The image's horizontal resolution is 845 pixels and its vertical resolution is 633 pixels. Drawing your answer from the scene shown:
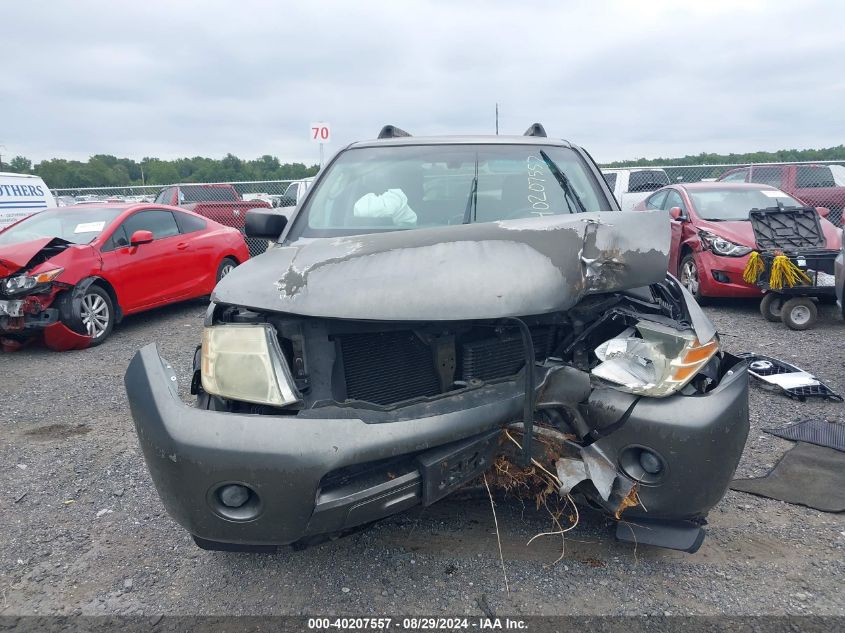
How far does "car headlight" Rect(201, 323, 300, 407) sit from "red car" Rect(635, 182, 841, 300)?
639 cm

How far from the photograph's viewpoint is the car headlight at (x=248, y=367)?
79.7 inches

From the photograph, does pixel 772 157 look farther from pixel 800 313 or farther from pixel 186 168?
pixel 186 168

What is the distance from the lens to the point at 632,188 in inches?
572

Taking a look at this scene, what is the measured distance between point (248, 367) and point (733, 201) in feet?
25.6

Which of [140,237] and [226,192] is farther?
[226,192]

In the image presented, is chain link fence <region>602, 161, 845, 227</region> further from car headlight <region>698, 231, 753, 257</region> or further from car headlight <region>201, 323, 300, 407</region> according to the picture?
car headlight <region>201, 323, 300, 407</region>

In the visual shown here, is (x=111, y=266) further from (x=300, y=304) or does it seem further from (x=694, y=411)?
(x=694, y=411)

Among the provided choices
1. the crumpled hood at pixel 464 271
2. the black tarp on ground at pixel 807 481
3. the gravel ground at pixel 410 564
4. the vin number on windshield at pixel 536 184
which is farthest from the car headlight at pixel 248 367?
the black tarp on ground at pixel 807 481

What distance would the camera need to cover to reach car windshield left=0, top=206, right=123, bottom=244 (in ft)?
22.1

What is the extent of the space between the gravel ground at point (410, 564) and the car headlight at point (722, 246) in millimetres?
4178

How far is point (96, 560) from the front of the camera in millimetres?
2594

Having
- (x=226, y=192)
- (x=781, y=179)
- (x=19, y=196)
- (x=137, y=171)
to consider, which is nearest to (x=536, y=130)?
(x=19, y=196)

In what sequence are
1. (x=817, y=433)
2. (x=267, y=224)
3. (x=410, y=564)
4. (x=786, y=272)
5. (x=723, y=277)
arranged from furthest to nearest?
(x=723, y=277), (x=786, y=272), (x=817, y=433), (x=267, y=224), (x=410, y=564)

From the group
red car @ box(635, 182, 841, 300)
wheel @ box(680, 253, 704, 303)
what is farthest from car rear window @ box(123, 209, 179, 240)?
wheel @ box(680, 253, 704, 303)
